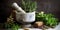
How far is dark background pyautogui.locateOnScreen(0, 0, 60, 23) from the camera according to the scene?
3.18 feet

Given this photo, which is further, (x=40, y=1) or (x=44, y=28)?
(x=40, y=1)

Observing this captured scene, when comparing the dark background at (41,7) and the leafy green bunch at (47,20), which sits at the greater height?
the dark background at (41,7)

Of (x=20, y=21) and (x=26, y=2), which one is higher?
(x=26, y=2)

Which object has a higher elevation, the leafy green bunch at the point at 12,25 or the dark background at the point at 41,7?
the dark background at the point at 41,7

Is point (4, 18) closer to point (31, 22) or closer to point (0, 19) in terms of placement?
point (0, 19)

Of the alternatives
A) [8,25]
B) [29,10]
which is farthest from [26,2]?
[8,25]

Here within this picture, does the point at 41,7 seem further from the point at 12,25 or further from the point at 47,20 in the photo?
the point at 12,25

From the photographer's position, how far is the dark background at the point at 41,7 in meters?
0.97

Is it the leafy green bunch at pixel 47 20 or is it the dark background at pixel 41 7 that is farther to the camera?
the dark background at pixel 41 7

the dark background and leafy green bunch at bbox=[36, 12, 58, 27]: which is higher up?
the dark background

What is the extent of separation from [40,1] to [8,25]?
0.29 metres

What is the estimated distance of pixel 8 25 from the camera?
79 centimetres

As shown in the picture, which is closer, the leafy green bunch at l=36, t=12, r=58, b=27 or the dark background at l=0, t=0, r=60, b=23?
the leafy green bunch at l=36, t=12, r=58, b=27

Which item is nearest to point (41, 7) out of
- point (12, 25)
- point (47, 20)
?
point (47, 20)
